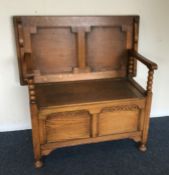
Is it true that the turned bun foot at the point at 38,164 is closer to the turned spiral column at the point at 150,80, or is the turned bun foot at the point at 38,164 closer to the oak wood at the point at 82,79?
the oak wood at the point at 82,79

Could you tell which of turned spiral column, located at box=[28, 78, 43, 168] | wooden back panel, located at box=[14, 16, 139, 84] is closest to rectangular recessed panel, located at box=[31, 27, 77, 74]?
wooden back panel, located at box=[14, 16, 139, 84]

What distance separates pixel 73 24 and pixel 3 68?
663 millimetres

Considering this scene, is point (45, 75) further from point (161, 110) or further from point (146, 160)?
point (161, 110)

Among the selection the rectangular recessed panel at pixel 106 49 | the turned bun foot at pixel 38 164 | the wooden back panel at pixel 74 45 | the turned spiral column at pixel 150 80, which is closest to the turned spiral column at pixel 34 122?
the turned bun foot at pixel 38 164

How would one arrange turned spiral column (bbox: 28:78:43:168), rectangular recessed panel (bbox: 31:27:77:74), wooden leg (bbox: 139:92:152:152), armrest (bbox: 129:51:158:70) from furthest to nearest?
rectangular recessed panel (bbox: 31:27:77:74), wooden leg (bbox: 139:92:152:152), armrest (bbox: 129:51:158:70), turned spiral column (bbox: 28:78:43:168)

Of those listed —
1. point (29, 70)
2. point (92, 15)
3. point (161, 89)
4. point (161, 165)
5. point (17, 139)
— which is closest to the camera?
point (29, 70)

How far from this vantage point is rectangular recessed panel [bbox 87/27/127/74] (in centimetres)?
194

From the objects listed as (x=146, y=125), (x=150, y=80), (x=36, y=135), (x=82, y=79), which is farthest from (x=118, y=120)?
(x=36, y=135)

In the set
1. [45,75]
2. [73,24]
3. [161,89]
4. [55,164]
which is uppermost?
[73,24]

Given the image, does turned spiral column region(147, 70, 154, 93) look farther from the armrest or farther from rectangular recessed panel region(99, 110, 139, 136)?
rectangular recessed panel region(99, 110, 139, 136)

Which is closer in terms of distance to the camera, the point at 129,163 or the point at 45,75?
the point at 129,163

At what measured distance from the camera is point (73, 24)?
6.06 feet

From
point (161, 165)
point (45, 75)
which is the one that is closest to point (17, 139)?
point (45, 75)

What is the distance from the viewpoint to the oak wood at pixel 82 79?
165 centimetres
